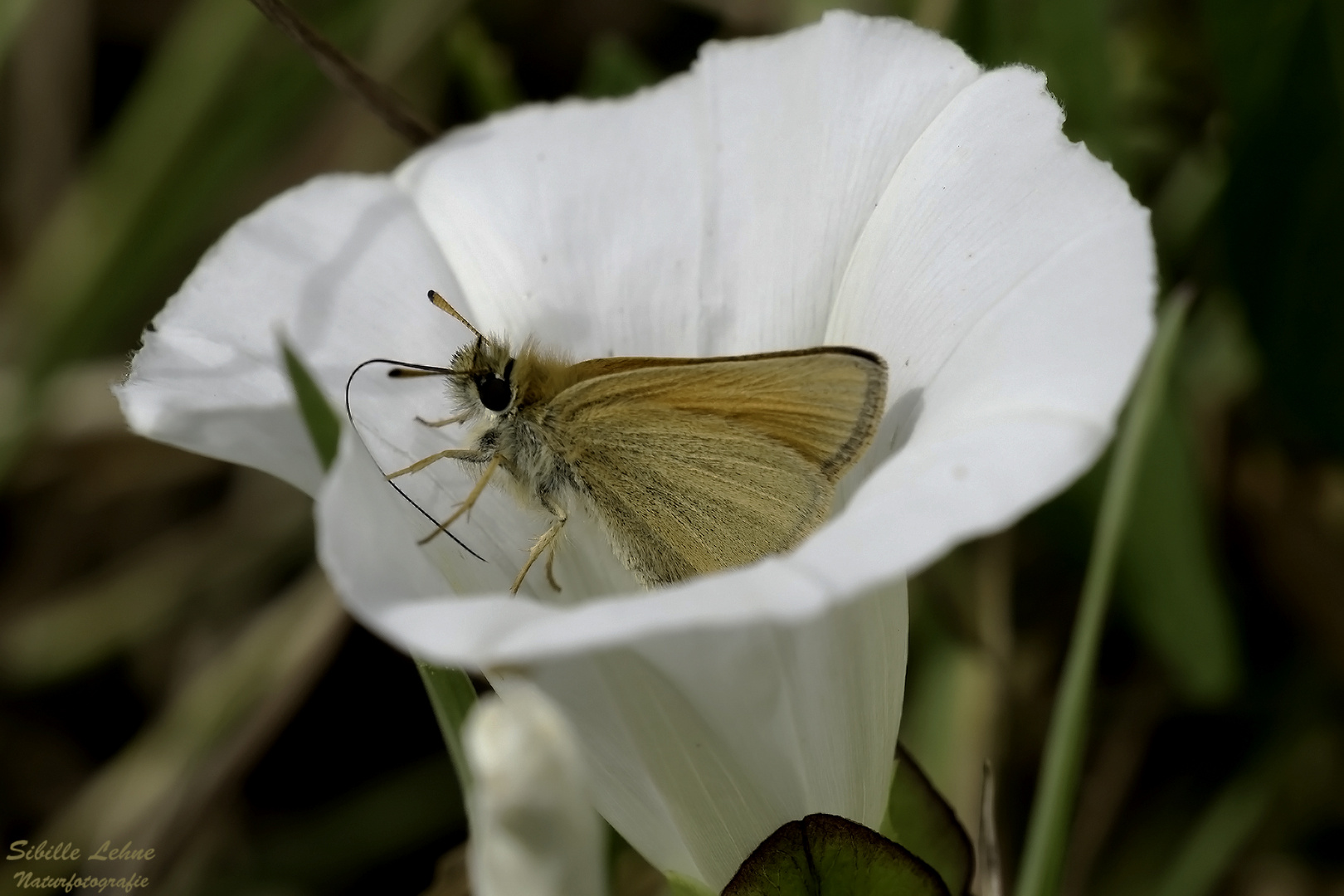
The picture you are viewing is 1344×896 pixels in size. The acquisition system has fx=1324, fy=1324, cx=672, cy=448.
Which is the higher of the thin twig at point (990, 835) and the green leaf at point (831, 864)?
the green leaf at point (831, 864)

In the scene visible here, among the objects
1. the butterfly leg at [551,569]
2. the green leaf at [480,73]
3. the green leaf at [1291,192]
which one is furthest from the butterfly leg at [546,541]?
the green leaf at [1291,192]

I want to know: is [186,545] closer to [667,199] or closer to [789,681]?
[667,199]

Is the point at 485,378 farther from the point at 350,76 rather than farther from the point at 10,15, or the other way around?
the point at 10,15

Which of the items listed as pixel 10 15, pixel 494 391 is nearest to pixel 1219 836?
pixel 494 391

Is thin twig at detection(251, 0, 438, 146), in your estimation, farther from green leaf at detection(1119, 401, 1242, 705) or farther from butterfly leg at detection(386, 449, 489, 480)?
green leaf at detection(1119, 401, 1242, 705)

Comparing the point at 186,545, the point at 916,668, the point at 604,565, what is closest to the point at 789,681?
the point at 604,565

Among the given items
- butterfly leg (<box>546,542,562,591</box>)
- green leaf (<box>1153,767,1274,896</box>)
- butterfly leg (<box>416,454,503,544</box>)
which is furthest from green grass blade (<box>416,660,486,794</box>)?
green leaf (<box>1153,767,1274,896</box>)

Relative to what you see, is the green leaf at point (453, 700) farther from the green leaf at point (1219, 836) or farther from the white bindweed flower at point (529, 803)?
the green leaf at point (1219, 836)
